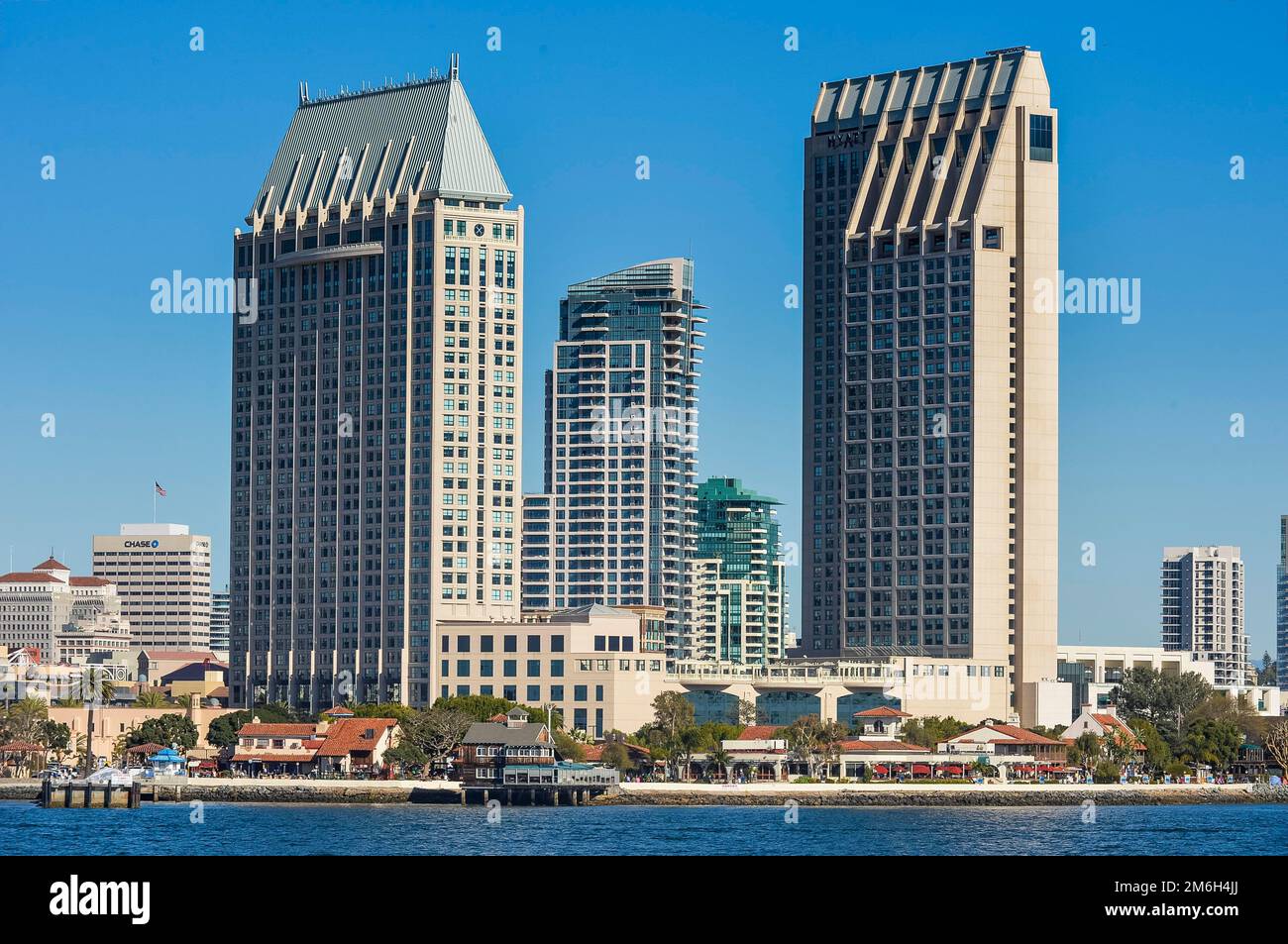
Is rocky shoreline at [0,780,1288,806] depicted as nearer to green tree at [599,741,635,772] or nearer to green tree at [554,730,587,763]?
green tree at [599,741,635,772]

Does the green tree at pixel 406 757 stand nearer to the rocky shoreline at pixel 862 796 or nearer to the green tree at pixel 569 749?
the green tree at pixel 569 749

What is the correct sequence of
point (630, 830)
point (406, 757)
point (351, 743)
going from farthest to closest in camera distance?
point (351, 743) → point (406, 757) → point (630, 830)

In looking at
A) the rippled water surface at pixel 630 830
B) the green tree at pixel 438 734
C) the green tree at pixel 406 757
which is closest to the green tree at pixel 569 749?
the green tree at pixel 438 734

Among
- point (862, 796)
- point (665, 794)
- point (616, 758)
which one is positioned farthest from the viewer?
point (616, 758)

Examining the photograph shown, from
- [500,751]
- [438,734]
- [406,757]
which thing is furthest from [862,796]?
[406,757]

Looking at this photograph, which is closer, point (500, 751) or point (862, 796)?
point (500, 751)

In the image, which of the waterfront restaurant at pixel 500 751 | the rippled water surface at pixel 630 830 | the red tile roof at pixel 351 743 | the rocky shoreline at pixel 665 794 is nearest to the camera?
the rippled water surface at pixel 630 830

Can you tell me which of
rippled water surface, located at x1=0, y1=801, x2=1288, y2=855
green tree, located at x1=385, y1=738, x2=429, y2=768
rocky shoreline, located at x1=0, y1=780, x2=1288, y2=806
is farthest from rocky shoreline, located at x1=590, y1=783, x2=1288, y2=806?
green tree, located at x1=385, y1=738, x2=429, y2=768

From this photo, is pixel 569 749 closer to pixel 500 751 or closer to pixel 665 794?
pixel 500 751

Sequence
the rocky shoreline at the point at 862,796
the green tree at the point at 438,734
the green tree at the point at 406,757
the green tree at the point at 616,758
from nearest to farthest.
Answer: the rocky shoreline at the point at 862,796, the green tree at the point at 406,757, the green tree at the point at 616,758, the green tree at the point at 438,734

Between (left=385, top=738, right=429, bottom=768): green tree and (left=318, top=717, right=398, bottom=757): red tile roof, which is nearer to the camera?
(left=385, top=738, right=429, bottom=768): green tree
